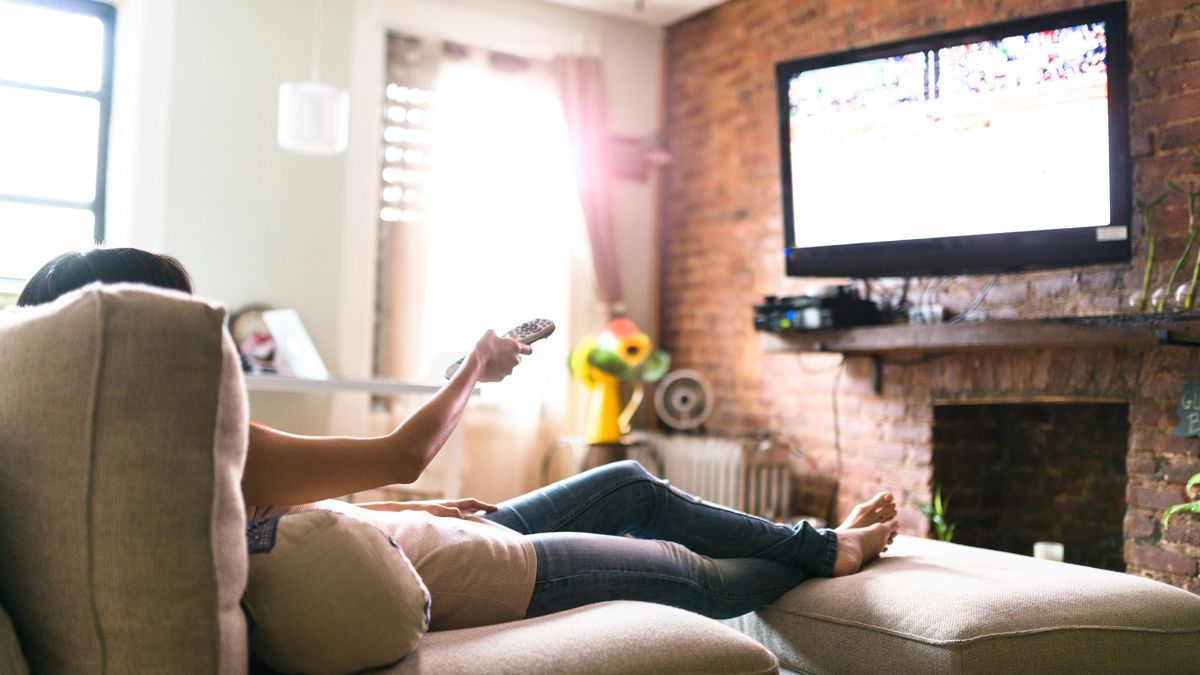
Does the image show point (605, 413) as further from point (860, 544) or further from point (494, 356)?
point (494, 356)

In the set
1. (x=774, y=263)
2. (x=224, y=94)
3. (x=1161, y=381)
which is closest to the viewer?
(x=1161, y=381)

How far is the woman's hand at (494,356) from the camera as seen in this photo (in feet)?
5.72

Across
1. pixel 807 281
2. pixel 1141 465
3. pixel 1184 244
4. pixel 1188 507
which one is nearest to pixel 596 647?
pixel 1188 507

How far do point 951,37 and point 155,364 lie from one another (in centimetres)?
298

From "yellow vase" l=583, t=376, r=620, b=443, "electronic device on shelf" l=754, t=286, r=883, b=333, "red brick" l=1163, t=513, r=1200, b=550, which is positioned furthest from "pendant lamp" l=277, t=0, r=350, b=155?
"red brick" l=1163, t=513, r=1200, b=550

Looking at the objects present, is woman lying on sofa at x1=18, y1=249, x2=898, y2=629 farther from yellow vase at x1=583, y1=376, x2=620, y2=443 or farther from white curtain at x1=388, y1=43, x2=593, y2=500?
white curtain at x1=388, y1=43, x2=593, y2=500

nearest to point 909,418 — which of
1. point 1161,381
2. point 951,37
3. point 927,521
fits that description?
point 927,521

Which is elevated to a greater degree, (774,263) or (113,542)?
(774,263)

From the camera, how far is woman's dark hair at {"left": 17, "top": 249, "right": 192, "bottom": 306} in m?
1.40

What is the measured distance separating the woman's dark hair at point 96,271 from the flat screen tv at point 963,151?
2683mm

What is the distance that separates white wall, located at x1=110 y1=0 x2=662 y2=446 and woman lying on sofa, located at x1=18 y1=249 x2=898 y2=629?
2587 millimetres

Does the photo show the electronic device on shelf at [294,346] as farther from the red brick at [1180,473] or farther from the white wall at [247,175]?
the red brick at [1180,473]

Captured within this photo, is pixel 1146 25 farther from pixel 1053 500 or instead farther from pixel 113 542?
pixel 113 542

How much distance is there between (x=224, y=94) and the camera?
4.26 meters
